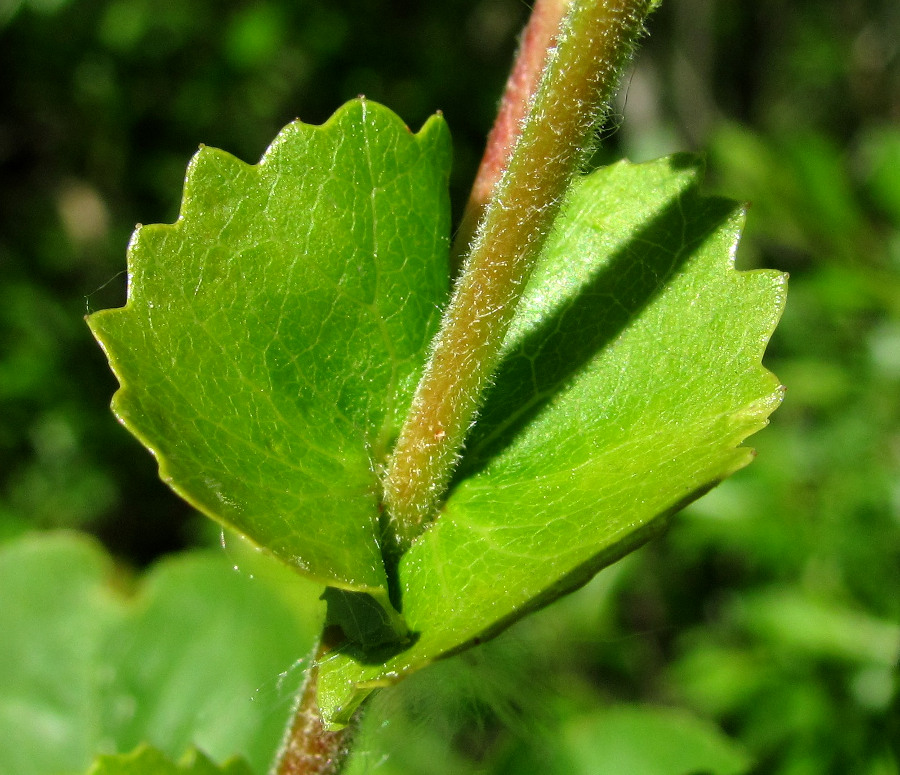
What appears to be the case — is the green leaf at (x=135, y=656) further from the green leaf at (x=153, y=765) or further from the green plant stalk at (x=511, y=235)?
the green plant stalk at (x=511, y=235)

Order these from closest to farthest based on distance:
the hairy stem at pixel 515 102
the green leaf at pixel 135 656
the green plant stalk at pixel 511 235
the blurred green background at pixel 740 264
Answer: the green plant stalk at pixel 511 235 < the hairy stem at pixel 515 102 < the green leaf at pixel 135 656 < the blurred green background at pixel 740 264

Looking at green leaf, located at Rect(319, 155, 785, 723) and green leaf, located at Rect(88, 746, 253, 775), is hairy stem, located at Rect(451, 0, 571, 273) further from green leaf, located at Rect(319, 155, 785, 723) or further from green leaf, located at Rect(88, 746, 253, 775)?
green leaf, located at Rect(88, 746, 253, 775)

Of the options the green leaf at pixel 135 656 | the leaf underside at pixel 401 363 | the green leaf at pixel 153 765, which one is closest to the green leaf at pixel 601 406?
the leaf underside at pixel 401 363

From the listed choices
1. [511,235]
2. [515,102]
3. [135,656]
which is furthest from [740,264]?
[511,235]

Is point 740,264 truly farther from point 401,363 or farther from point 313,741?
point 313,741

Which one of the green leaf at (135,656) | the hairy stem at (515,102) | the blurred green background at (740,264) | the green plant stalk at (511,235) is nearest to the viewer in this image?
the green plant stalk at (511,235)

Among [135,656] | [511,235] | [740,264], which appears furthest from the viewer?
[740,264]

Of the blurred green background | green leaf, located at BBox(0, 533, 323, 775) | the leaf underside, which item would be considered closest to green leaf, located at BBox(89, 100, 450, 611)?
the leaf underside
